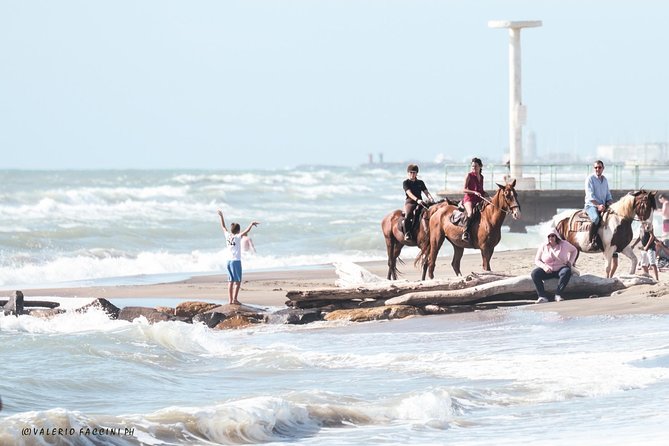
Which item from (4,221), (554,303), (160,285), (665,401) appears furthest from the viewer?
(4,221)

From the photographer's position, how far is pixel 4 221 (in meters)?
51.5

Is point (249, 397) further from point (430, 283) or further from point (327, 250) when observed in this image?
point (327, 250)

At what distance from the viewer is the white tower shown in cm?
3956

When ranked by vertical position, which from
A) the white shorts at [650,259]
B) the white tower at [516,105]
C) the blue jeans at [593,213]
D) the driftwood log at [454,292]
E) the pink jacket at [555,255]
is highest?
the white tower at [516,105]

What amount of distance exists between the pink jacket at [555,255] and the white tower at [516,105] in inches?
833

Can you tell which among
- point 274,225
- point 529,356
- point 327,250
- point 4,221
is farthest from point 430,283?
point 4,221

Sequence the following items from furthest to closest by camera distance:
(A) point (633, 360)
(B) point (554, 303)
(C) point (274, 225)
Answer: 1. (C) point (274, 225)
2. (B) point (554, 303)
3. (A) point (633, 360)

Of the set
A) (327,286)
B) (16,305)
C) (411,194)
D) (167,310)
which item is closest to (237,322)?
(167,310)

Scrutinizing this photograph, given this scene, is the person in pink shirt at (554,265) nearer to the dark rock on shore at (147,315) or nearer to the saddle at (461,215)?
the saddle at (461,215)

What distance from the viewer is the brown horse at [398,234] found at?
21.4 m

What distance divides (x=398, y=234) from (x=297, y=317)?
3951mm

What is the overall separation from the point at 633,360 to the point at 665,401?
1848 mm

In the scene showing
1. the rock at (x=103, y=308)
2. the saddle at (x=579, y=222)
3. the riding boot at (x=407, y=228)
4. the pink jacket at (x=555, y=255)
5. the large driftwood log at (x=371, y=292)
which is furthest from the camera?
the riding boot at (x=407, y=228)

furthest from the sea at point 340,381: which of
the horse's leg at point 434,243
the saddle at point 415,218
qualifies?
the saddle at point 415,218
